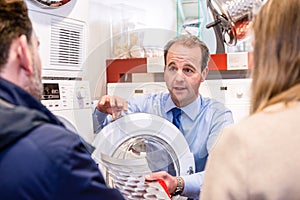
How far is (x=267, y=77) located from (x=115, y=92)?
5.55 ft

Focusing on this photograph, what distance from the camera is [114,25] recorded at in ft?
11.4

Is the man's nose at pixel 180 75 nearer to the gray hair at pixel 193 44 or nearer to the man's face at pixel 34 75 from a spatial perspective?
the gray hair at pixel 193 44

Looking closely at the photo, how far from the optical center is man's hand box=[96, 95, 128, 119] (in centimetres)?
233

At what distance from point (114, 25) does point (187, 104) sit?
55.9 inches

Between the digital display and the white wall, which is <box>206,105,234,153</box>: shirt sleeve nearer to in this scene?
the white wall

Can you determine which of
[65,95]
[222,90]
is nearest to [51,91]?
[65,95]

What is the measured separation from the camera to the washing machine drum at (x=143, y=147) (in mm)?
2180

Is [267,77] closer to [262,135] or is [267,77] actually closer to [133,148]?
[262,135]

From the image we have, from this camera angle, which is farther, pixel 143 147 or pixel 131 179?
pixel 143 147

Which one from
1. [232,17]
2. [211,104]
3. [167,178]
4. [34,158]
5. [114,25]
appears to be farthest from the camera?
[114,25]

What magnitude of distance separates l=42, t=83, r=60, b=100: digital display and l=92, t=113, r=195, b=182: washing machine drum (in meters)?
0.33

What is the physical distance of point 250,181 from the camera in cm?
93

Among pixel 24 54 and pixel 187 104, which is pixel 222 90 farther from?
pixel 24 54

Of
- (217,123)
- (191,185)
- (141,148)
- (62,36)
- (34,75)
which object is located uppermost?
(62,36)
